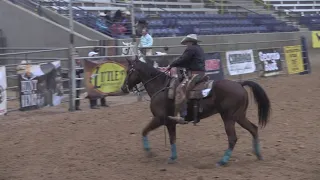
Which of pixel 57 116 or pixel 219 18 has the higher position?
pixel 219 18

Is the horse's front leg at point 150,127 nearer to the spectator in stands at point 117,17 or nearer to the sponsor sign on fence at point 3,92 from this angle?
the sponsor sign on fence at point 3,92

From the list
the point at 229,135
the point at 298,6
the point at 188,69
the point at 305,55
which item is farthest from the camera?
the point at 298,6

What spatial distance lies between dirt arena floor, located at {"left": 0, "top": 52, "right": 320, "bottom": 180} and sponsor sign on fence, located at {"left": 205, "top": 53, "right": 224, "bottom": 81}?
4.08m

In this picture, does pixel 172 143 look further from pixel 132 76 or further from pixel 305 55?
pixel 305 55

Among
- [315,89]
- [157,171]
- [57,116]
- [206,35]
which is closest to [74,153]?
[157,171]

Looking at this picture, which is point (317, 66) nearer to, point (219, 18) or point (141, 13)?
point (219, 18)

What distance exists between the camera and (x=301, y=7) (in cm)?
4038

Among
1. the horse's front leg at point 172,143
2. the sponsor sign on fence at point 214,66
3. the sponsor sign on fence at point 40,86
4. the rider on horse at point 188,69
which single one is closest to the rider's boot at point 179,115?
the rider on horse at point 188,69

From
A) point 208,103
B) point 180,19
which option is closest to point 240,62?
point 180,19

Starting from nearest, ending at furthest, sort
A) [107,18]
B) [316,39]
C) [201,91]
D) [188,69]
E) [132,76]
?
[201,91]
[188,69]
[132,76]
[107,18]
[316,39]

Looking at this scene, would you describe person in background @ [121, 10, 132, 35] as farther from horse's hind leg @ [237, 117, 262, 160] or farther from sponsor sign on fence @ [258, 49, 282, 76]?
horse's hind leg @ [237, 117, 262, 160]

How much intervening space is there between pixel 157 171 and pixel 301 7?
117 ft

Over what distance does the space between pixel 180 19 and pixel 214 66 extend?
10524 millimetres

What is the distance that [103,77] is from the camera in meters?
13.2
